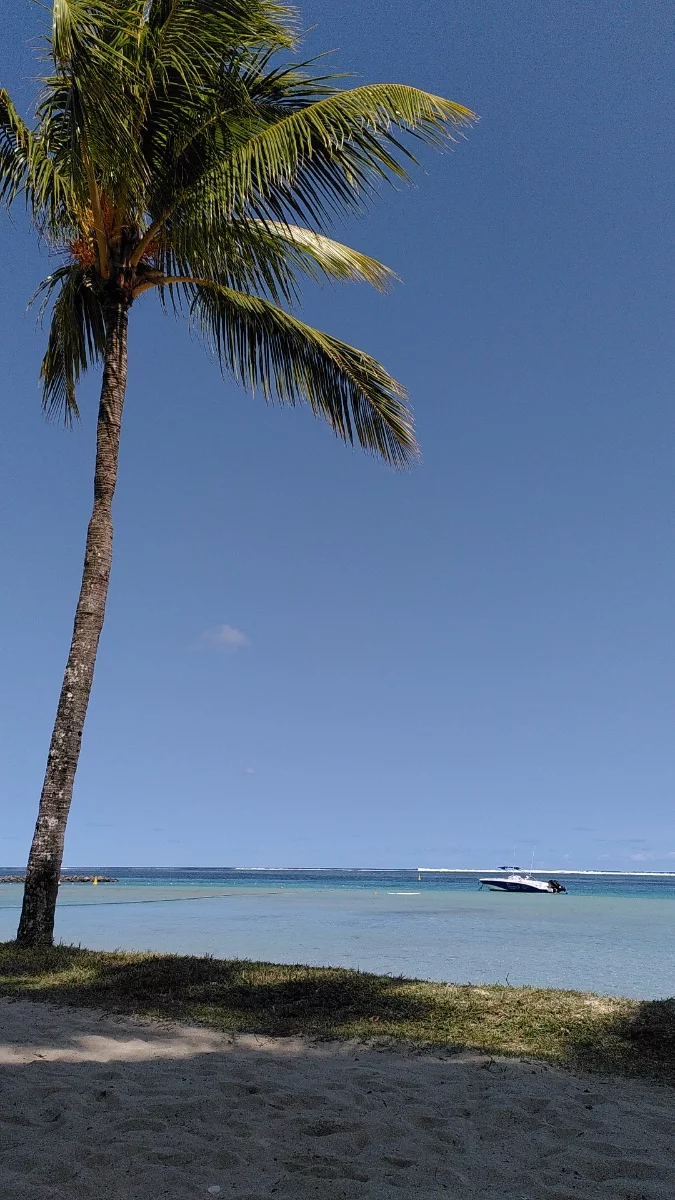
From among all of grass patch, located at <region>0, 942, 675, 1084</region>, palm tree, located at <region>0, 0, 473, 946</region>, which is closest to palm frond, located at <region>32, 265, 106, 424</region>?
palm tree, located at <region>0, 0, 473, 946</region>

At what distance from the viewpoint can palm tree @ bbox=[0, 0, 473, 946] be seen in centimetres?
886

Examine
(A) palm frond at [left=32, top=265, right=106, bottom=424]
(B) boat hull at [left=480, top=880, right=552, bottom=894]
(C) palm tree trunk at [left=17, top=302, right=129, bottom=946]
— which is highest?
(A) palm frond at [left=32, top=265, right=106, bottom=424]

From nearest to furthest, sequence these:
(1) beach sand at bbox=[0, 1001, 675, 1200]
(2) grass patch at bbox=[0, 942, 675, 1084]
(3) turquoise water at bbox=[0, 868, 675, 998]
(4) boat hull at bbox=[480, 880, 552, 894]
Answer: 1. (1) beach sand at bbox=[0, 1001, 675, 1200]
2. (2) grass patch at bbox=[0, 942, 675, 1084]
3. (3) turquoise water at bbox=[0, 868, 675, 998]
4. (4) boat hull at bbox=[480, 880, 552, 894]

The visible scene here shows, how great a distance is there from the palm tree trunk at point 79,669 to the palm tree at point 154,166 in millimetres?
18

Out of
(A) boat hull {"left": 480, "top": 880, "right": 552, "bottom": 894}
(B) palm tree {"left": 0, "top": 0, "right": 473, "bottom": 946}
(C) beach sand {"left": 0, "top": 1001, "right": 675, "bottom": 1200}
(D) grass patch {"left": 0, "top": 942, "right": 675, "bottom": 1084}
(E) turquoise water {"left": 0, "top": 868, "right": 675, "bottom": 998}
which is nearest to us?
(C) beach sand {"left": 0, "top": 1001, "right": 675, "bottom": 1200}

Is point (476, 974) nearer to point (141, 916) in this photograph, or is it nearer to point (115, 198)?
point (115, 198)

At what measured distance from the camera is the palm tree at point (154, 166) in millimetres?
8859

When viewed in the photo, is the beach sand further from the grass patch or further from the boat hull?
the boat hull

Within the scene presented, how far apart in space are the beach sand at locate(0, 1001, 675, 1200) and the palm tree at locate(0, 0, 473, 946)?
16.4 feet

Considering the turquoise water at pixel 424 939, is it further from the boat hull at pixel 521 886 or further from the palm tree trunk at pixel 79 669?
the boat hull at pixel 521 886

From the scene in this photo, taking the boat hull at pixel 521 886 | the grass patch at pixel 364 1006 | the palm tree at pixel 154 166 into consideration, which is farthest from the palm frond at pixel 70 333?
the boat hull at pixel 521 886

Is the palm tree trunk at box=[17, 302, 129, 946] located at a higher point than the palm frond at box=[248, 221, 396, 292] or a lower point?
lower

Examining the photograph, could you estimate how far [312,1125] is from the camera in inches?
148

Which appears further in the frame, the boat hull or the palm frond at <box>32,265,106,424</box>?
the boat hull
